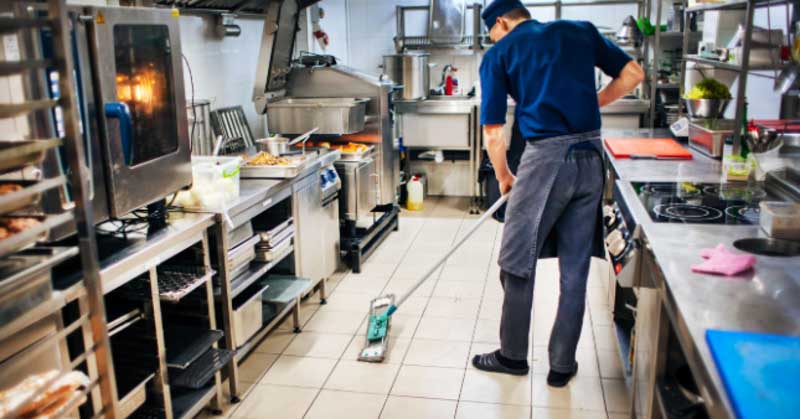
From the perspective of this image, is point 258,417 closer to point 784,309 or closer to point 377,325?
point 377,325

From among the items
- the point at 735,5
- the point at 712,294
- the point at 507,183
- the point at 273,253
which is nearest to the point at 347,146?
the point at 273,253

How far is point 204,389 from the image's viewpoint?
8.89ft

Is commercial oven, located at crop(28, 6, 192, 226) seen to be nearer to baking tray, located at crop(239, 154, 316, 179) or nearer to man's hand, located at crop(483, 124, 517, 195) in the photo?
baking tray, located at crop(239, 154, 316, 179)

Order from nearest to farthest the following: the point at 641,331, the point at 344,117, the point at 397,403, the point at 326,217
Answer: the point at 641,331 < the point at 397,403 < the point at 326,217 < the point at 344,117

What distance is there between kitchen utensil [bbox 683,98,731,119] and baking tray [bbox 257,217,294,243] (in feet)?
7.72

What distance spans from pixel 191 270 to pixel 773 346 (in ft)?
6.60

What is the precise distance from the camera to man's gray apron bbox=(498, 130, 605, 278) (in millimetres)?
2727

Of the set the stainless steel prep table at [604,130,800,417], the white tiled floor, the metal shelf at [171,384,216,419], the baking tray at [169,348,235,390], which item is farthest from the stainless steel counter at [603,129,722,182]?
the metal shelf at [171,384,216,419]

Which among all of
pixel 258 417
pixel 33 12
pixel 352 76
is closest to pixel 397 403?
pixel 258 417

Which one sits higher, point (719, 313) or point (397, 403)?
point (719, 313)

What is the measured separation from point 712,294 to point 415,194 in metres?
4.50

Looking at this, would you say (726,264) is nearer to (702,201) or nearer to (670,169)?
(702,201)

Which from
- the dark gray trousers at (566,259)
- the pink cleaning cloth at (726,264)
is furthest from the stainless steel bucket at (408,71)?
the pink cleaning cloth at (726,264)

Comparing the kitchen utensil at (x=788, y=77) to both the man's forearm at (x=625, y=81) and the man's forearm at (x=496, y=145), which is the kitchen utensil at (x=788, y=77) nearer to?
the man's forearm at (x=625, y=81)
